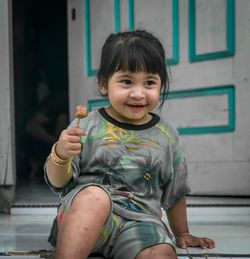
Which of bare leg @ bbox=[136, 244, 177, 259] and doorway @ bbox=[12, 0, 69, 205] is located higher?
doorway @ bbox=[12, 0, 69, 205]

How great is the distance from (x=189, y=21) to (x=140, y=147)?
1262 millimetres

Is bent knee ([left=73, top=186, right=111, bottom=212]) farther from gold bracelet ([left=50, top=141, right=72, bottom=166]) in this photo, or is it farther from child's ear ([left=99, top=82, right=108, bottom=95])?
child's ear ([left=99, top=82, right=108, bottom=95])

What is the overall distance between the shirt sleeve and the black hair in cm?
24

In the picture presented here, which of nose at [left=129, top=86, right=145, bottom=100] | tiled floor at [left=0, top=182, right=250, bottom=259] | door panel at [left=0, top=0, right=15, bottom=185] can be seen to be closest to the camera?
nose at [left=129, top=86, right=145, bottom=100]

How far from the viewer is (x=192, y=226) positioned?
5.70 ft

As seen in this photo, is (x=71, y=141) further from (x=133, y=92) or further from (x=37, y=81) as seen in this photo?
(x=37, y=81)

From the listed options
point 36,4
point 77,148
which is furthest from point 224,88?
point 36,4

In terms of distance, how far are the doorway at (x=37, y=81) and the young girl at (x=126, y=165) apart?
2.01 metres

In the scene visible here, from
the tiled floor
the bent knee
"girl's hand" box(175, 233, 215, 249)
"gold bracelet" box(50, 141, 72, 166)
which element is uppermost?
"gold bracelet" box(50, 141, 72, 166)

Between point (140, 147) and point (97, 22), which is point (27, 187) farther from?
point (140, 147)

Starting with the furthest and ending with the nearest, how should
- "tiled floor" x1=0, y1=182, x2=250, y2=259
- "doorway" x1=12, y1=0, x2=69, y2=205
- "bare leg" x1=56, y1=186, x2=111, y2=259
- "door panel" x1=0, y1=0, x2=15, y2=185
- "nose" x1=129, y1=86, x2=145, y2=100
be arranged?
1. "doorway" x1=12, y1=0, x2=69, y2=205
2. "door panel" x1=0, y1=0, x2=15, y2=185
3. "tiled floor" x1=0, y1=182, x2=250, y2=259
4. "nose" x1=129, y1=86, x2=145, y2=100
5. "bare leg" x1=56, y1=186, x2=111, y2=259

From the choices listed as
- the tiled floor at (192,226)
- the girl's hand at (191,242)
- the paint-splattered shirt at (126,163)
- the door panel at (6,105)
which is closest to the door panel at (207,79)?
the tiled floor at (192,226)

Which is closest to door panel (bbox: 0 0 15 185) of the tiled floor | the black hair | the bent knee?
the tiled floor

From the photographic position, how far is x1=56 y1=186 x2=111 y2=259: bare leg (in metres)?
0.99
